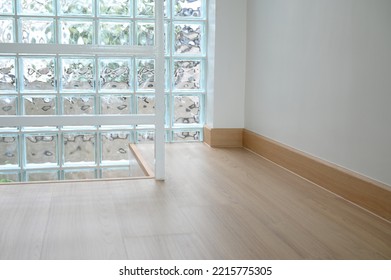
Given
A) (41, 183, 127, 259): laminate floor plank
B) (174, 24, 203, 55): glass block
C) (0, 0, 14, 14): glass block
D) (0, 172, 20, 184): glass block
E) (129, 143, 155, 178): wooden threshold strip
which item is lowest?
(0, 172, 20, 184): glass block

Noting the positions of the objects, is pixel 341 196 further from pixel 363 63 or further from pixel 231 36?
pixel 231 36

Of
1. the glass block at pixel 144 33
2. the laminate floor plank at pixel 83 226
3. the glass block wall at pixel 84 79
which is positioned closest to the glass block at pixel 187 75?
the glass block wall at pixel 84 79

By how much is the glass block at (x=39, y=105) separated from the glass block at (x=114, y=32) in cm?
52

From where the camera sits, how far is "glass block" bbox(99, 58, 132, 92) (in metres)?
3.51

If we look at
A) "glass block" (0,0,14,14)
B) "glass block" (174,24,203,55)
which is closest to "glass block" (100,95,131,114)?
"glass block" (174,24,203,55)

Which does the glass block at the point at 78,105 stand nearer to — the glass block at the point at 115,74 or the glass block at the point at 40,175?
the glass block at the point at 115,74

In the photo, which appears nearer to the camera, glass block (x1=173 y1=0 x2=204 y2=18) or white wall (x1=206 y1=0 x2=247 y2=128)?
white wall (x1=206 y1=0 x2=247 y2=128)

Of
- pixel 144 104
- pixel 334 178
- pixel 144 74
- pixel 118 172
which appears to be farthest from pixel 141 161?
pixel 334 178

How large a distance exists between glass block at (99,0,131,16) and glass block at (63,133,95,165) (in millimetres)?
843

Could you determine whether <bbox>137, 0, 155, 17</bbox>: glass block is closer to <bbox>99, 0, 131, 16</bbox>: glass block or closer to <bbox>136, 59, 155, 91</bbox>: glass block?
<bbox>99, 0, 131, 16</bbox>: glass block

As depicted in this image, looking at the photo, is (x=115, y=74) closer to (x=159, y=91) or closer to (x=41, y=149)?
(x=41, y=149)

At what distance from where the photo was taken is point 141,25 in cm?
359

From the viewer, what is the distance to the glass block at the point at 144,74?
3.61 m

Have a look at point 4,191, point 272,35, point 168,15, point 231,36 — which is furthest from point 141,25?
point 4,191
